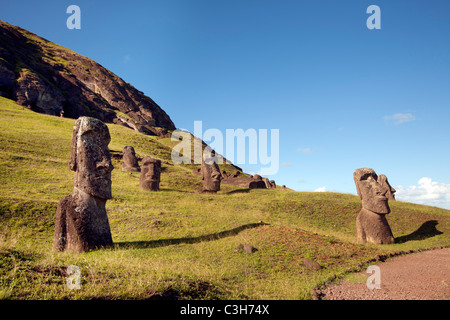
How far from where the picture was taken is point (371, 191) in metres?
14.2

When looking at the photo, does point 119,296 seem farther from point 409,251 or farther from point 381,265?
point 409,251

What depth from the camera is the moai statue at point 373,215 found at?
13844 millimetres

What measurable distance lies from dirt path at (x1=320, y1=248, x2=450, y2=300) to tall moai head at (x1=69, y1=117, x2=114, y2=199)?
8.02 meters

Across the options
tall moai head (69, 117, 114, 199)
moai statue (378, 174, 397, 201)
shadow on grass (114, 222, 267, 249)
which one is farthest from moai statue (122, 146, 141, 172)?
moai statue (378, 174, 397, 201)

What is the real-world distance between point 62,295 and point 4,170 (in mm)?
19066

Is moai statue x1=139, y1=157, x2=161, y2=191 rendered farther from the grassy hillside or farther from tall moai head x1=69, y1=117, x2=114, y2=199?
tall moai head x1=69, y1=117, x2=114, y2=199

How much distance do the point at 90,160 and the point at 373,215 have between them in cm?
1315

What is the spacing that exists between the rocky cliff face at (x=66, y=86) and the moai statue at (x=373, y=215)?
215ft

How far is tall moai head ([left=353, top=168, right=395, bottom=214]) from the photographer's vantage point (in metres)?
13.9
